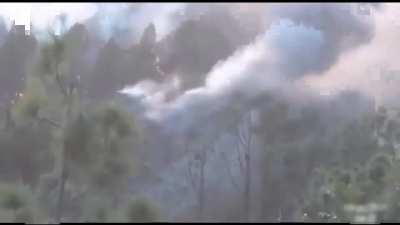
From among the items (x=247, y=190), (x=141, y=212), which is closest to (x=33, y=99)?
(x=141, y=212)

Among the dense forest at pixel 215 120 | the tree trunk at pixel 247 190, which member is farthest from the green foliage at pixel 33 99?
the tree trunk at pixel 247 190

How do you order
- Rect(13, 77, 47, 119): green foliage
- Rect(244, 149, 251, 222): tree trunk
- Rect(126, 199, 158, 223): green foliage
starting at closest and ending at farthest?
Rect(126, 199, 158, 223): green foliage < Rect(13, 77, 47, 119): green foliage < Rect(244, 149, 251, 222): tree trunk

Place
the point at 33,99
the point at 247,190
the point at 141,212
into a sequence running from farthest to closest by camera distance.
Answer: the point at 247,190
the point at 33,99
the point at 141,212

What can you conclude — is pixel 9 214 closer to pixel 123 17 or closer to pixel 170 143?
pixel 170 143

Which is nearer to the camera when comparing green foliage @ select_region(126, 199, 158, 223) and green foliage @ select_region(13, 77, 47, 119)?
green foliage @ select_region(126, 199, 158, 223)

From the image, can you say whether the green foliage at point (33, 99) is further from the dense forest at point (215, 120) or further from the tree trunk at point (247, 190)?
the tree trunk at point (247, 190)

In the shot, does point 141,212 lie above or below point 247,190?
below

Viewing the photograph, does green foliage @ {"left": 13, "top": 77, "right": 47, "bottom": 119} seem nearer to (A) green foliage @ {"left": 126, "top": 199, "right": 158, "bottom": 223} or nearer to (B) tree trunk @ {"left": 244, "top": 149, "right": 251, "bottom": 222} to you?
(A) green foliage @ {"left": 126, "top": 199, "right": 158, "bottom": 223}

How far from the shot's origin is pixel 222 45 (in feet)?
35.4

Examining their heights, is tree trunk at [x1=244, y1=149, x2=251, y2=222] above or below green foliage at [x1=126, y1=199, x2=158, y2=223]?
above

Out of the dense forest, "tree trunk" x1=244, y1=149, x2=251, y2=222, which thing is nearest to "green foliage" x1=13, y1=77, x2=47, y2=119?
the dense forest

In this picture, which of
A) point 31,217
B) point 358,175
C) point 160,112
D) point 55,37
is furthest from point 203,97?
point 31,217

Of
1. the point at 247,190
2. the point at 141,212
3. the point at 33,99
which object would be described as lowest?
the point at 141,212

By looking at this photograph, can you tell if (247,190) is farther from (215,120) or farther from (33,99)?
(33,99)
